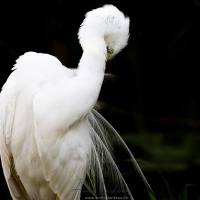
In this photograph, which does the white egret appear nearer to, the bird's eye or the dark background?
the bird's eye

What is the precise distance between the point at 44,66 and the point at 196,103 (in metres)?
2.56

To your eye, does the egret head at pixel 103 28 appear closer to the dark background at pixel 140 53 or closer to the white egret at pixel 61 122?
the white egret at pixel 61 122

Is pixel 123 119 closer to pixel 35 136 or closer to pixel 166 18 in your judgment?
pixel 166 18

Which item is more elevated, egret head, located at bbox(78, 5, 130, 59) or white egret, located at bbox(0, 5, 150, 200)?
egret head, located at bbox(78, 5, 130, 59)

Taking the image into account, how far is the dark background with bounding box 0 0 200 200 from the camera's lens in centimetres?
464

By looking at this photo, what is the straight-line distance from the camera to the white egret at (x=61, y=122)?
2369 millimetres

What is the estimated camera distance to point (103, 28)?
2393 millimetres

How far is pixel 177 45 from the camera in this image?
15.2 ft

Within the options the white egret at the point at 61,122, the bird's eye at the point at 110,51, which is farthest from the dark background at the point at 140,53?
the bird's eye at the point at 110,51

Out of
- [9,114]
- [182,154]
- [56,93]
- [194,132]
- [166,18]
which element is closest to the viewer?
[56,93]

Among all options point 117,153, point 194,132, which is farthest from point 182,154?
point 117,153

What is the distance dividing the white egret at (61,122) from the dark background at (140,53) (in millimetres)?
1723

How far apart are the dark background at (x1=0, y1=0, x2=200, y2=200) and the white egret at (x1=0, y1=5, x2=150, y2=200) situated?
5.65 ft

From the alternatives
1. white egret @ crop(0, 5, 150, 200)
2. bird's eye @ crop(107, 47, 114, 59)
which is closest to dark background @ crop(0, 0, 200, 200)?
white egret @ crop(0, 5, 150, 200)
